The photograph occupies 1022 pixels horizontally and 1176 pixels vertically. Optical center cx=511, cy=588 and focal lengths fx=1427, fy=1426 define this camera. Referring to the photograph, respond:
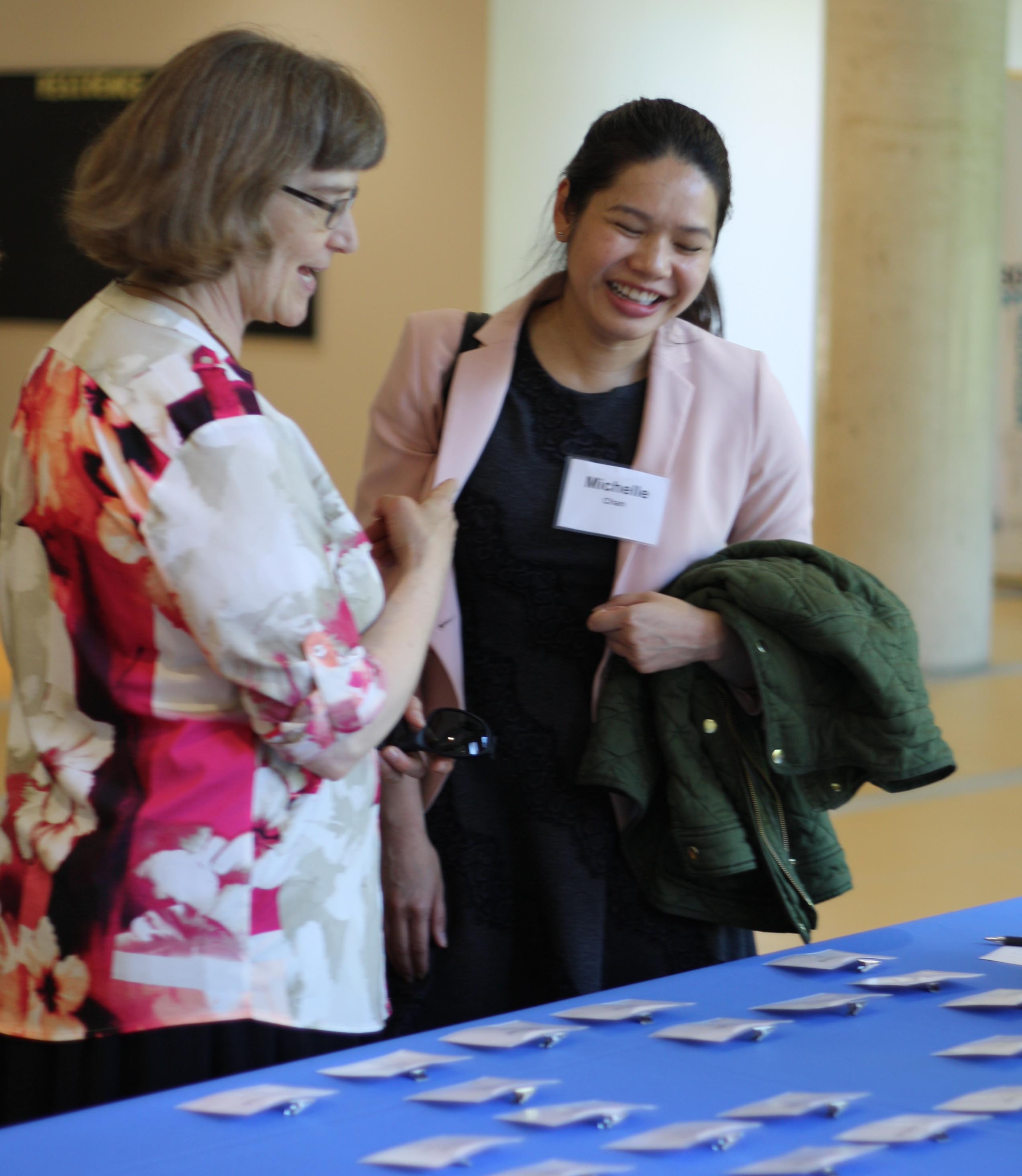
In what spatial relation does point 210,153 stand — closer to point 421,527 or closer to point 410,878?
point 421,527

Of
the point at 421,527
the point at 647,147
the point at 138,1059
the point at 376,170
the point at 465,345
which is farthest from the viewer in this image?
the point at 376,170

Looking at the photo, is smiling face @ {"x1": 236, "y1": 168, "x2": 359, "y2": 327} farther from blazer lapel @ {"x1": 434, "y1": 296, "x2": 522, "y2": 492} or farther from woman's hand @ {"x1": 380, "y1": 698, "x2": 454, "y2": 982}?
woman's hand @ {"x1": 380, "y1": 698, "x2": 454, "y2": 982}

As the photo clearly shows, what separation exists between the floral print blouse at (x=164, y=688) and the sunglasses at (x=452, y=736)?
1.09 ft

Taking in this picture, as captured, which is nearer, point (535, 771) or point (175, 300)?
point (175, 300)

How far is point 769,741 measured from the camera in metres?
1.72

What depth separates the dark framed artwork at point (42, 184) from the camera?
6922 millimetres

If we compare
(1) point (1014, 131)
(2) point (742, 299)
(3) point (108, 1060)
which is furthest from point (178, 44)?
(3) point (108, 1060)

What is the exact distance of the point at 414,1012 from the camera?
6.23ft

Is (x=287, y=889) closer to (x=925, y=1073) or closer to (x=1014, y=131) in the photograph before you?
(x=925, y=1073)

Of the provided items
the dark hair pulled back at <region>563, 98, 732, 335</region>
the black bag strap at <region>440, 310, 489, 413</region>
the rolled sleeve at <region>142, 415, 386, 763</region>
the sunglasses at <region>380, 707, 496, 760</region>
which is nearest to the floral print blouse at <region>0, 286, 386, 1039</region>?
the rolled sleeve at <region>142, 415, 386, 763</region>

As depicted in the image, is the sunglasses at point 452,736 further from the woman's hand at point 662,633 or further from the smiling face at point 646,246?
the smiling face at point 646,246

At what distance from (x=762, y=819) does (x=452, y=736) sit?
40 centimetres

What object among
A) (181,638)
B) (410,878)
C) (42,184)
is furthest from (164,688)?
(42,184)

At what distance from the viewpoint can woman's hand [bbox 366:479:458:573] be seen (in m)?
1.50
